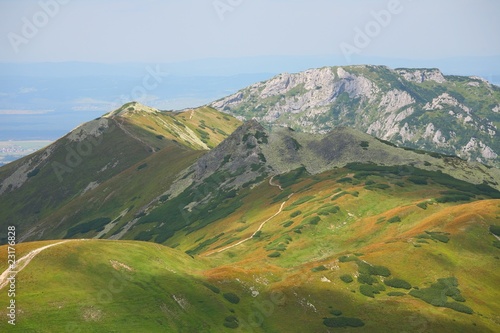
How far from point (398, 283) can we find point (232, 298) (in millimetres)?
21361

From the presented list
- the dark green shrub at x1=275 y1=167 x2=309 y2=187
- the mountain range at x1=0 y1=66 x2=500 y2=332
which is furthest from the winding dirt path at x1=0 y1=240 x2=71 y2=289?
the dark green shrub at x1=275 y1=167 x2=309 y2=187

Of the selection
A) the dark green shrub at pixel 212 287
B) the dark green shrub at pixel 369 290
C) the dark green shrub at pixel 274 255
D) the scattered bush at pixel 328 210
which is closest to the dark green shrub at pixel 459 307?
the dark green shrub at pixel 369 290

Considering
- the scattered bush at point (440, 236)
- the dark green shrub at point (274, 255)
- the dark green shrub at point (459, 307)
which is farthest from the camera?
the dark green shrub at point (274, 255)

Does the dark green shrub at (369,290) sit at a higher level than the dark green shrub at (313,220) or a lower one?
higher

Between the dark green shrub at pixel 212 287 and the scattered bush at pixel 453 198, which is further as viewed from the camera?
the scattered bush at pixel 453 198

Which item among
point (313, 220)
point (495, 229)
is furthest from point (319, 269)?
point (495, 229)

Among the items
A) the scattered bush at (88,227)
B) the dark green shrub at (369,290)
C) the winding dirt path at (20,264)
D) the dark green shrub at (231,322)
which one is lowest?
the scattered bush at (88,227)

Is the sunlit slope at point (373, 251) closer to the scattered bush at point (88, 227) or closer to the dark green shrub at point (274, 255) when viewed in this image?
the dark green shrub at point (274, 255)

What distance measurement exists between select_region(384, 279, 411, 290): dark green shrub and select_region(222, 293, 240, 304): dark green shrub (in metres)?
19.4

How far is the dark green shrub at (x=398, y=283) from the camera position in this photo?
63.4m

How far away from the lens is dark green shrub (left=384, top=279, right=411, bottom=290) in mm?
63438

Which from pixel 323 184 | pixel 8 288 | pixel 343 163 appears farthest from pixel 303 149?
pixel 8 288

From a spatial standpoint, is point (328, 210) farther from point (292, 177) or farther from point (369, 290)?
point (292, 177)

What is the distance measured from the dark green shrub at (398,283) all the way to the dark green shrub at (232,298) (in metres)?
19.4
